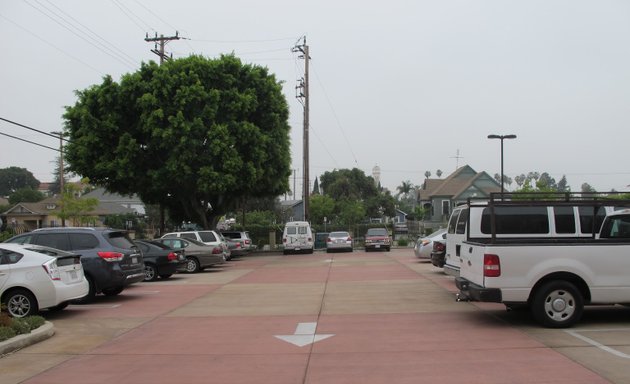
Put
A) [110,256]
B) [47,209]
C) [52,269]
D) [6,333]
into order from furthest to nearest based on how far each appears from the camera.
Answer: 1. [47,209]
2. [110,256]
3. [52,269]
4. [6,333]

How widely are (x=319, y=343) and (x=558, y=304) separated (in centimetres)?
395

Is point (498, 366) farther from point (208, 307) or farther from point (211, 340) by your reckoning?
point (208, 307)

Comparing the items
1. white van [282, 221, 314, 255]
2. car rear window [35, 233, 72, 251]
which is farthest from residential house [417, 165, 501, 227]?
car rear window [35, 233, 72, 251]

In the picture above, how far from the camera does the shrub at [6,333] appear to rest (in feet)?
27.4

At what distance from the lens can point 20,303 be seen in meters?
10.7

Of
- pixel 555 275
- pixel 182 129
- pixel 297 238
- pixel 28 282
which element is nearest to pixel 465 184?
pixel 297 238

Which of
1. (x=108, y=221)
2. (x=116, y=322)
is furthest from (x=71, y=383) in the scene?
(x=108, y=221)

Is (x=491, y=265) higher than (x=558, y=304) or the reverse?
higher

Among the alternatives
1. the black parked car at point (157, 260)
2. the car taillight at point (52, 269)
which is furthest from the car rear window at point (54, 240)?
the black parked car at point (157, 260)

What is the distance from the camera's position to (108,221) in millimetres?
60312

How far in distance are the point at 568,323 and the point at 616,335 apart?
2.40 ft

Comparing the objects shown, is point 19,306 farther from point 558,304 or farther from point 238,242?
point 238,242

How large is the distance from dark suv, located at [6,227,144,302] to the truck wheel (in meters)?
9.41

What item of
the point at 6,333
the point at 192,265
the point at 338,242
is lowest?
the point at 192,265
